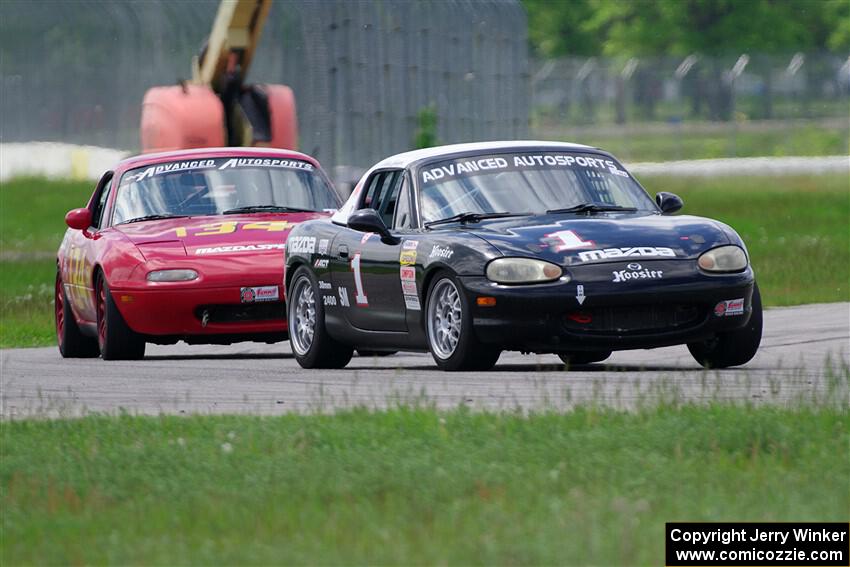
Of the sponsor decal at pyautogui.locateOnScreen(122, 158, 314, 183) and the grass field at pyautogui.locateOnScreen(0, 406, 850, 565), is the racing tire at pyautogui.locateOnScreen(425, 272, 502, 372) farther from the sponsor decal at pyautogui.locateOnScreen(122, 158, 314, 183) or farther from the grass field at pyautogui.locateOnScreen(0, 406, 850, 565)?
the sponsor decal at pyautogui.locateOnScreen(122, 158, 314, 183)

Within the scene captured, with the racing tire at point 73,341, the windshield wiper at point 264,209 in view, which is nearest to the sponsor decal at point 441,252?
the windshield wiper at point 264,209

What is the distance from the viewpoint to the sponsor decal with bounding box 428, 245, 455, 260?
11281mm

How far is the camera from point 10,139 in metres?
33.3

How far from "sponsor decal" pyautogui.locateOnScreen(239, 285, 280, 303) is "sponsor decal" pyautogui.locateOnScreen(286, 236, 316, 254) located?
0.57 meters

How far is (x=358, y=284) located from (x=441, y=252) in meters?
1.29

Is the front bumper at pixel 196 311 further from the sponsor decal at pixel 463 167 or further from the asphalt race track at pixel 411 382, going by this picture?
the sponsor decal at pixel 463 167

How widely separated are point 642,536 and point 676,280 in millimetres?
5357

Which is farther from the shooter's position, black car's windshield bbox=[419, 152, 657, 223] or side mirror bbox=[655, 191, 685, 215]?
side mirror bbox=[655, 191, 685, 215]

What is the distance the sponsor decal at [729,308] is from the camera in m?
11.2

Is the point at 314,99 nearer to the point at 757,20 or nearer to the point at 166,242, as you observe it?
the point at 166,242

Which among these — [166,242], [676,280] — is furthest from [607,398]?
[166,242]

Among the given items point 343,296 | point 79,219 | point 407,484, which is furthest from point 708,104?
point 407,484

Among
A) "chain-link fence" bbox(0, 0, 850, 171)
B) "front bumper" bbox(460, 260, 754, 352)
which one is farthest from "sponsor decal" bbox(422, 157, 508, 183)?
"chain-link fence" bbox(0, 0, 850, 171)

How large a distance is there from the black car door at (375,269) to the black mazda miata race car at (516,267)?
0.01 meters
